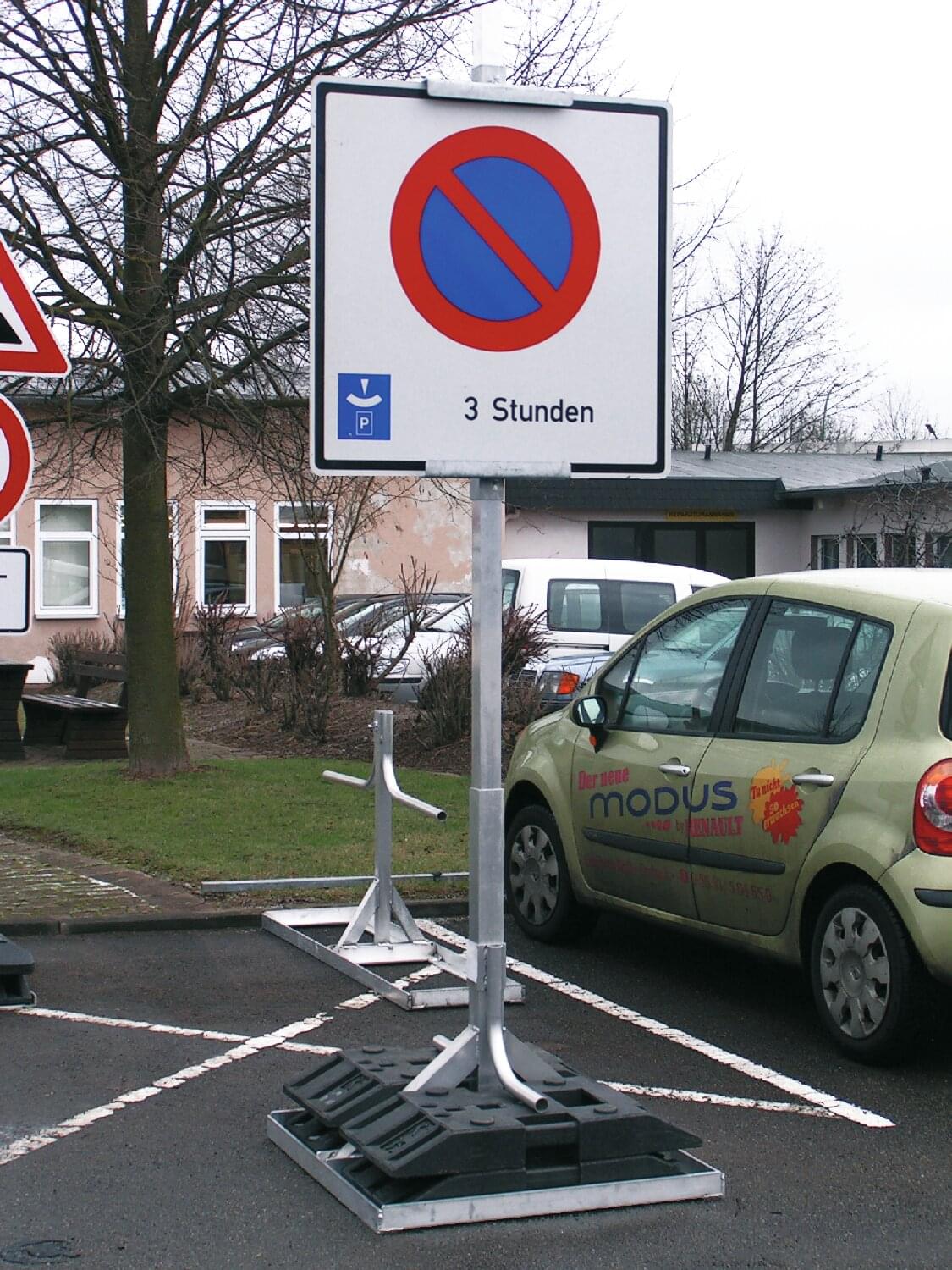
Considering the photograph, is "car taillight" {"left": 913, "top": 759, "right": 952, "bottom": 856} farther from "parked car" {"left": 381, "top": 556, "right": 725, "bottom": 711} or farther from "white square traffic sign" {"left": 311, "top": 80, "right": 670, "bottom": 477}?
"parked car" {"left": 381, "top": 556, "right": 725, "bottom": 711}

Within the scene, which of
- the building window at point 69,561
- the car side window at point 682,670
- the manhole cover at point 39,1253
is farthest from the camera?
the building window at point 69,561

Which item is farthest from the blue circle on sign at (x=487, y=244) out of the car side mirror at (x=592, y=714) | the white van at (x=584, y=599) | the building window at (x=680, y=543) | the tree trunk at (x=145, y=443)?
the building window at (x=680, y=543)

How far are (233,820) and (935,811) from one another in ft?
21.4

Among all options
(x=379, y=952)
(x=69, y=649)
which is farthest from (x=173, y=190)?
(x=69, y=649)

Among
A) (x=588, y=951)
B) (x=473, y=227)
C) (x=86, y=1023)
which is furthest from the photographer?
(x=588, y=951)

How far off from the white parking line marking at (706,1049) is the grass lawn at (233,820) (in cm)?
183

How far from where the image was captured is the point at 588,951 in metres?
7.93

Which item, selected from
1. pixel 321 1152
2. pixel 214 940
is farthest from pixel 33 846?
pixel 321 1152

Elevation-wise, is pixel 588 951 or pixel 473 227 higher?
pixel 473 227

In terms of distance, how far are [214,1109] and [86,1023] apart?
1.30 metres

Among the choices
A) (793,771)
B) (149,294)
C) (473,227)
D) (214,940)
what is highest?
(149,294)

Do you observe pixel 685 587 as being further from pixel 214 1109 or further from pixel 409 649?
pixel 214 1109

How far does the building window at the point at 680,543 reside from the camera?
32469mm

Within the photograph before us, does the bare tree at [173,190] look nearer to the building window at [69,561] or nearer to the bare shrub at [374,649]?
the bare shrub at [374,649]
